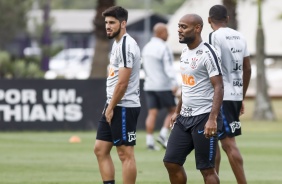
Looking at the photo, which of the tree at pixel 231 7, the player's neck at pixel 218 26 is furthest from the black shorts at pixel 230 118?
the tree at pixel 231 7

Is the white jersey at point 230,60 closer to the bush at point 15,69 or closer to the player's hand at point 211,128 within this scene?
the player's hand at point 211,128

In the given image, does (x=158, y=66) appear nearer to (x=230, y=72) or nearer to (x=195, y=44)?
(x=230, y=72)

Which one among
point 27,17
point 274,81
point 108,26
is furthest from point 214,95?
point 27,17

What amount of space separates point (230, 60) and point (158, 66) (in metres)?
6.76

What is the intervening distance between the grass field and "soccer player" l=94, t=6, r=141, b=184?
2.04 m

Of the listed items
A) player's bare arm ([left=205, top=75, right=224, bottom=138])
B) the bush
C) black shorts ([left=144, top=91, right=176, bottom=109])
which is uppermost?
player's bare arm ([left=205, top=75, right=224, bottom=138])

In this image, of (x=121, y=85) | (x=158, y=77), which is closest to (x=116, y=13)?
(x=121, y=85)

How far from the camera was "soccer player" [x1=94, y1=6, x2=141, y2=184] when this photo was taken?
1204 centimetres

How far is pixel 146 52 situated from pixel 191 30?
8.25 meters

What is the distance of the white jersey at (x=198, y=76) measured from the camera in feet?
36.3

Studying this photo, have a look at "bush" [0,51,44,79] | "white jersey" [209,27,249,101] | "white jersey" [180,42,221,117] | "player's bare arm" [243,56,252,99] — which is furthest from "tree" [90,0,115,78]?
"white jersey" [180,42,221,117]

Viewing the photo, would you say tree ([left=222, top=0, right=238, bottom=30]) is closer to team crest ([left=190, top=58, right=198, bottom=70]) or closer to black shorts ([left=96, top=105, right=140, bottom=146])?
black shorts ([left=96, top=105, right=140, bottom=146])

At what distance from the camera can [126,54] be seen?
1205 centimetres

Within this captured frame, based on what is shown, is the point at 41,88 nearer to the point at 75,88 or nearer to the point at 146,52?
the point at 75,88
